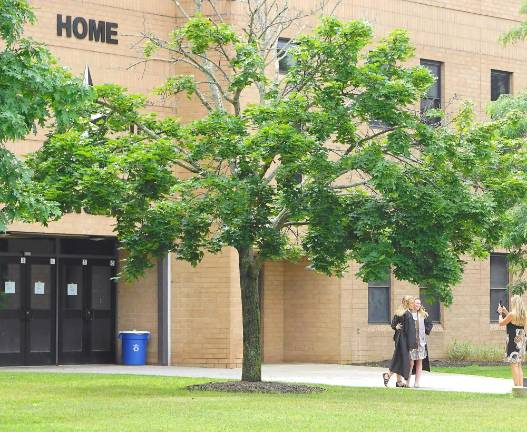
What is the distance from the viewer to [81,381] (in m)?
25.0

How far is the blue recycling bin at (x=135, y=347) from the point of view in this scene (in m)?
31.3

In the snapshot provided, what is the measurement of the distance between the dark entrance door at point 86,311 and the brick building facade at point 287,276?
283 millimetres

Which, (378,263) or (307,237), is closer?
(378,263)

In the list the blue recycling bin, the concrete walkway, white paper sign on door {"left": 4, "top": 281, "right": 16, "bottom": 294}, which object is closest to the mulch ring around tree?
the concrete walkway

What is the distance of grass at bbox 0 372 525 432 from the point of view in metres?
16.4

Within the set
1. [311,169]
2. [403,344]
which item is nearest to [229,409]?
[311,169]

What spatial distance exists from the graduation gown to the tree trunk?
295 cm

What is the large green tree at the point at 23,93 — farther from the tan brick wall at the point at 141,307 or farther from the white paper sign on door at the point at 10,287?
the tan brick wall at the point at 141,307

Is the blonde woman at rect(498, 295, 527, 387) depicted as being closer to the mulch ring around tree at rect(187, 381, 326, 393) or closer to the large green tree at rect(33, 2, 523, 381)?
the large green tree at rect(33, 2, 523, 381)

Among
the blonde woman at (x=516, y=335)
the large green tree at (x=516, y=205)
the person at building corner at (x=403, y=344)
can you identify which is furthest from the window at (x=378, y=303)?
the blonde woman at (x=516, y=335)

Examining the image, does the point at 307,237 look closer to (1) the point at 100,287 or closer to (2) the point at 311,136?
(2) the point at 311,136

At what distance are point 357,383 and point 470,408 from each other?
6575 mm

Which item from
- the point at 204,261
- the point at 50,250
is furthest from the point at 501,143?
the point at 50,250

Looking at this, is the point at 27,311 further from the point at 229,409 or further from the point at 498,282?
the point at 498,282
